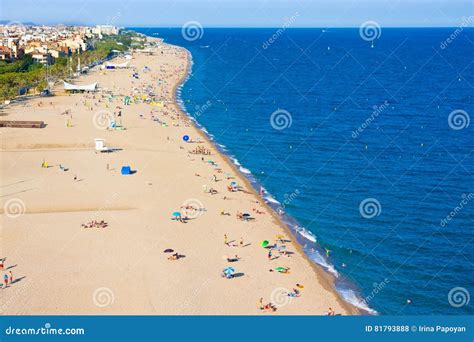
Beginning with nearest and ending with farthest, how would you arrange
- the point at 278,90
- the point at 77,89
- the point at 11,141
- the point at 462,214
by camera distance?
the point at 462,214 < the point at 11,141 < the point at 77,89 < the point at 278,90

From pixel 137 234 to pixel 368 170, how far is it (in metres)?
22.9

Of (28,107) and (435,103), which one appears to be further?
(435,103)

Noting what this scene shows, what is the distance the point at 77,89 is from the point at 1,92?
1206 centimetres

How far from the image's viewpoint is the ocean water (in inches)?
1103

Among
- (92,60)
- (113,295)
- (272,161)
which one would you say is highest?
(272,161)

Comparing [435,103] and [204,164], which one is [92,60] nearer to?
[435,103]

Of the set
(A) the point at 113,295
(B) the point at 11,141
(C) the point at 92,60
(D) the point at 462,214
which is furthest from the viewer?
(C) the point at 92,60

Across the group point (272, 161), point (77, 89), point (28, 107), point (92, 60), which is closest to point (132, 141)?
point (272, 161)

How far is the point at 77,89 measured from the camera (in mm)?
74562

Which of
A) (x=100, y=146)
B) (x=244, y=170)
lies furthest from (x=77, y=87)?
(x=244, y=170)

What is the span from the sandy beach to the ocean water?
288 centimetres

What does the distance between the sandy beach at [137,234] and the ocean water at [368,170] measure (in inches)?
113

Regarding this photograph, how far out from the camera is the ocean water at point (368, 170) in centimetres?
2802

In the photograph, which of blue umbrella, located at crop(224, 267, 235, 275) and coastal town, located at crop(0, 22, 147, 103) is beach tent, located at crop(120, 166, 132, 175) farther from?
coastal town, located at crop(0, 22, 147, 103)
